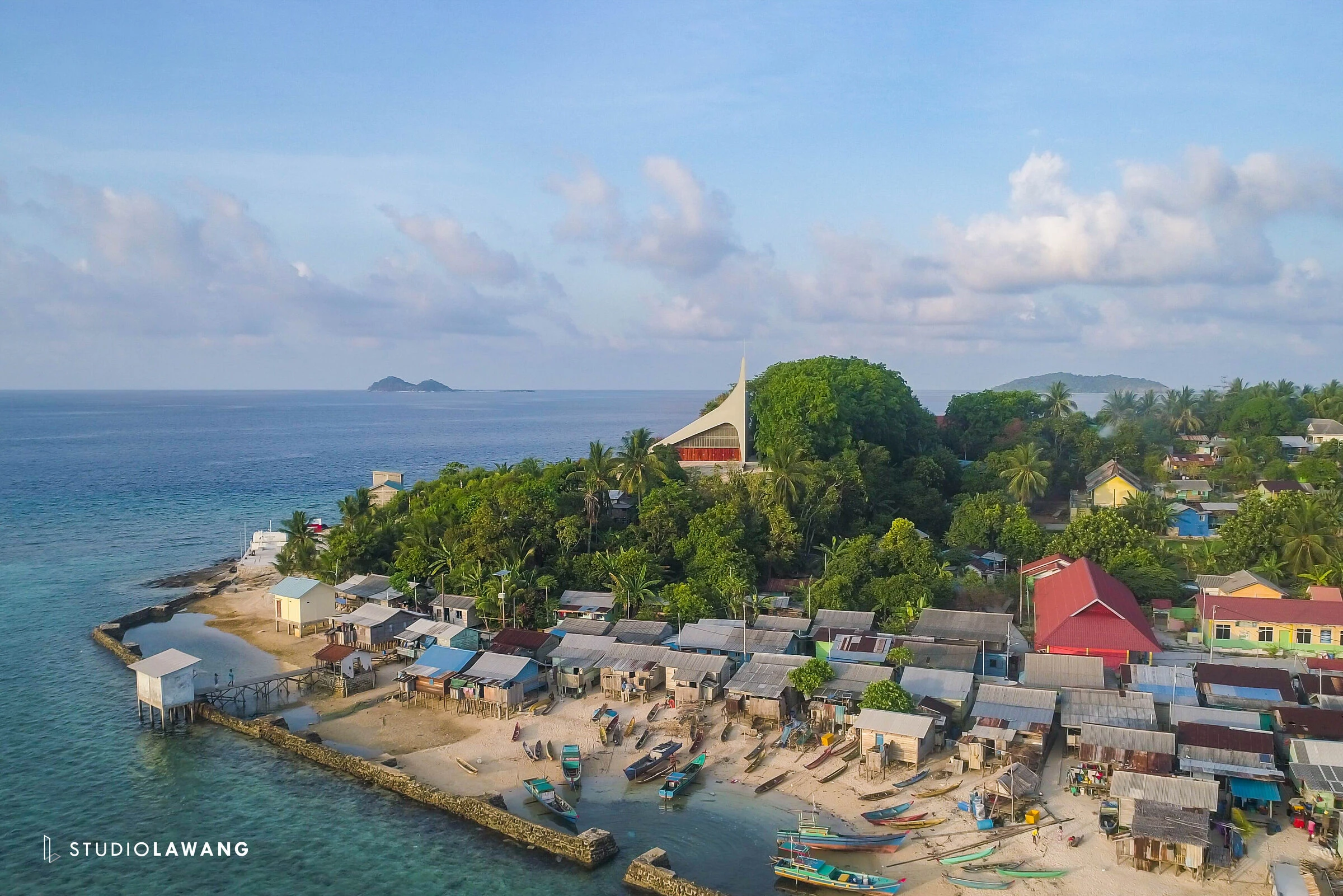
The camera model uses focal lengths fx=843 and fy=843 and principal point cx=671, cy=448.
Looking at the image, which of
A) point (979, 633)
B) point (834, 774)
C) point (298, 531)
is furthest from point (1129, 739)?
point (298, 531)

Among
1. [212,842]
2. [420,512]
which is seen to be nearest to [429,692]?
[212,842]

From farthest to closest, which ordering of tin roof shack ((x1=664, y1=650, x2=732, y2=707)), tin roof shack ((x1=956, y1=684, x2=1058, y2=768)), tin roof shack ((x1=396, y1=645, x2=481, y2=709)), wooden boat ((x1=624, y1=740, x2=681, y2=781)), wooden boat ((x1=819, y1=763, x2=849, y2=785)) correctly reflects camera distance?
tin roof shack ((x1=396, y1=645, x2=481, y2=709)) < tin roof shack ((x1=664, y1=650, x2=732, y2=707)) < wooden boat ((x1=624, y1=740, x2=681, y2=781)) < wooden boat ((x1=819, y1=763, x2=849, y2=785)) < tin roof shack ((x1=956, y1=684, x2=1058, y2=768))

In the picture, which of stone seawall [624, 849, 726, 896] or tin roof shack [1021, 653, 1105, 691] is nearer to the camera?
stone seawall [624, 849, 726, 896]

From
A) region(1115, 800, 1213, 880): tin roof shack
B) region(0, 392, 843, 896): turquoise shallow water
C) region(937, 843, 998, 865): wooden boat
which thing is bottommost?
region(0, 392, 843, 896): turquoise shallow water

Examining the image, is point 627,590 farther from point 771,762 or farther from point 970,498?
point 970,498

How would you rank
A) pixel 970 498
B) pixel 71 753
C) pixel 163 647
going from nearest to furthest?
pixel 71 753 → pixel 163 647 → pixel 970 498

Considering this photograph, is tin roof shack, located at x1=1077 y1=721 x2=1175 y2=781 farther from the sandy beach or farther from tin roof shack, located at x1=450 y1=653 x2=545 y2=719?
tin roof shack, located at x1=450 y1=653 x2=545 y2=719

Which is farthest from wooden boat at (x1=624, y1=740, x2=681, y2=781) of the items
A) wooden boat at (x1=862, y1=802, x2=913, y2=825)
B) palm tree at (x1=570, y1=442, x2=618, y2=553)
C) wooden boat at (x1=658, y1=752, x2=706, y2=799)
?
palm tree at (x1=570, y1=442, x2=618, y2=553)

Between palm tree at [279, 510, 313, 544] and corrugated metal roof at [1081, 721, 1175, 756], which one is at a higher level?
palm tree at [279, 510, 313, 544]
